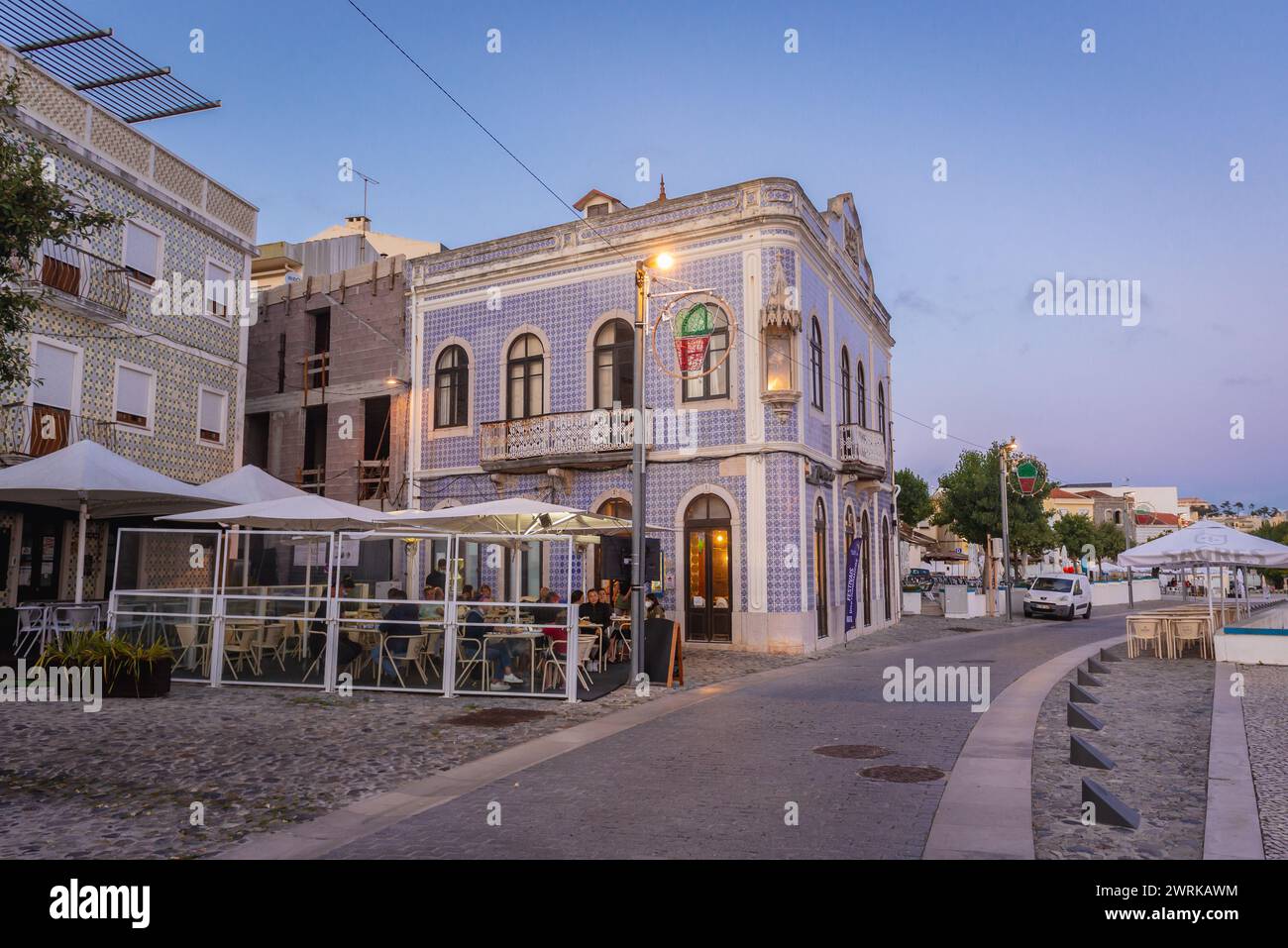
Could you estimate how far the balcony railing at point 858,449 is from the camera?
72.0 feet

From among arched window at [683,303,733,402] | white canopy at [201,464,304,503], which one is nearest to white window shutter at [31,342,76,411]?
white canopy at [201,464,304,503]

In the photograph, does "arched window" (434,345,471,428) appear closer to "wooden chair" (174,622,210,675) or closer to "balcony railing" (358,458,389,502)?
"balcony railing" (358,458,389,502)

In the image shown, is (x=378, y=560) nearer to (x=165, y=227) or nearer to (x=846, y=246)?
(x=165, y=227)

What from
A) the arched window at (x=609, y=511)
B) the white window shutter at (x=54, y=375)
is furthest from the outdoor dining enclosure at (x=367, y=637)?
the white window shutter at (x=54, y=375)

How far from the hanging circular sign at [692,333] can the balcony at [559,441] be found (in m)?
1.57

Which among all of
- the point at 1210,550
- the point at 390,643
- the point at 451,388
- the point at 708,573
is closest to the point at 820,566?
the point at 708,573

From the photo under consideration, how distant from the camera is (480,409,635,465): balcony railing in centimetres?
1959

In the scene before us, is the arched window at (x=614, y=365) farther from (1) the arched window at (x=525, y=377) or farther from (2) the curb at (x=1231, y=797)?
(2) the curb at (x=1231, y=797)

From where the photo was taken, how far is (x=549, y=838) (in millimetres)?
5402

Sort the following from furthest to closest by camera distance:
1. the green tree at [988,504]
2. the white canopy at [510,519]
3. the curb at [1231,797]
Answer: the green tree at [988,504] < the white canopy at [510,519] < the curb at [1231,797]

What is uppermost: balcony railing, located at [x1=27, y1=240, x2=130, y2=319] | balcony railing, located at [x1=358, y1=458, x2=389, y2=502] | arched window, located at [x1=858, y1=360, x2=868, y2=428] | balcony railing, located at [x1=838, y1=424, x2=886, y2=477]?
balcony railing, located at [x1=27, y1=240, x2=130, y2=319]

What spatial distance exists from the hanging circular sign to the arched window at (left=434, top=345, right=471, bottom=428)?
559cm

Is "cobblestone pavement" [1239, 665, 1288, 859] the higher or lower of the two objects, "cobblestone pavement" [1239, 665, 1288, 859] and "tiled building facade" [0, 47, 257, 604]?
the lower

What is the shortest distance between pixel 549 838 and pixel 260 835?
1860 millimetres
